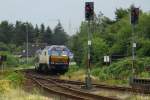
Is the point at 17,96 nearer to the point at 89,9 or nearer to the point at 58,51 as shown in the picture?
the point at 89,9

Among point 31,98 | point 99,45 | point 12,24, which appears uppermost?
point 12,24

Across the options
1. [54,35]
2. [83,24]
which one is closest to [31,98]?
[83,24]

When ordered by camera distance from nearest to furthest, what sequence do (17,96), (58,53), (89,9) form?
(17,96)
(89,9)
(58,53)

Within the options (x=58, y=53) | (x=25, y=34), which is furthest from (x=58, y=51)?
(x=25, y=34)

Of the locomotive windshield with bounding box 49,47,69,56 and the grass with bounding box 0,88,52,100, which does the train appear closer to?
the locomotive windshield with bounding box 49,47,69,56

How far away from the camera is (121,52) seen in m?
52.3

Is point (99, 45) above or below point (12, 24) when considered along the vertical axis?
below

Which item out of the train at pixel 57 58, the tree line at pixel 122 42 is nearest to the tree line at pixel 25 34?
the tree line at pixel 122 42

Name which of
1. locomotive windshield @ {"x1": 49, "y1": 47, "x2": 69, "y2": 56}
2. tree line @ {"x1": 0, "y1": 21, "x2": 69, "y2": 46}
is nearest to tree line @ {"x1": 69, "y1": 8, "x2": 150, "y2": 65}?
locomotive windshield @ {"x1": 49, "y1": 47, "x2": 69, "y2": 56}

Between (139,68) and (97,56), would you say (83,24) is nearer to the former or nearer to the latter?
(97,56)

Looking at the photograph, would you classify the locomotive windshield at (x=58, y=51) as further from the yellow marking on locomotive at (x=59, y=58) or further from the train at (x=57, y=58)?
the yellow marking on locomotive at (x=59, y=58)

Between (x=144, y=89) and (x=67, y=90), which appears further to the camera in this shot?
(x=67, y=90)

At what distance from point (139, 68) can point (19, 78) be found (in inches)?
418

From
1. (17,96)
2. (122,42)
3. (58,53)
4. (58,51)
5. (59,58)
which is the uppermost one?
(122,42)
